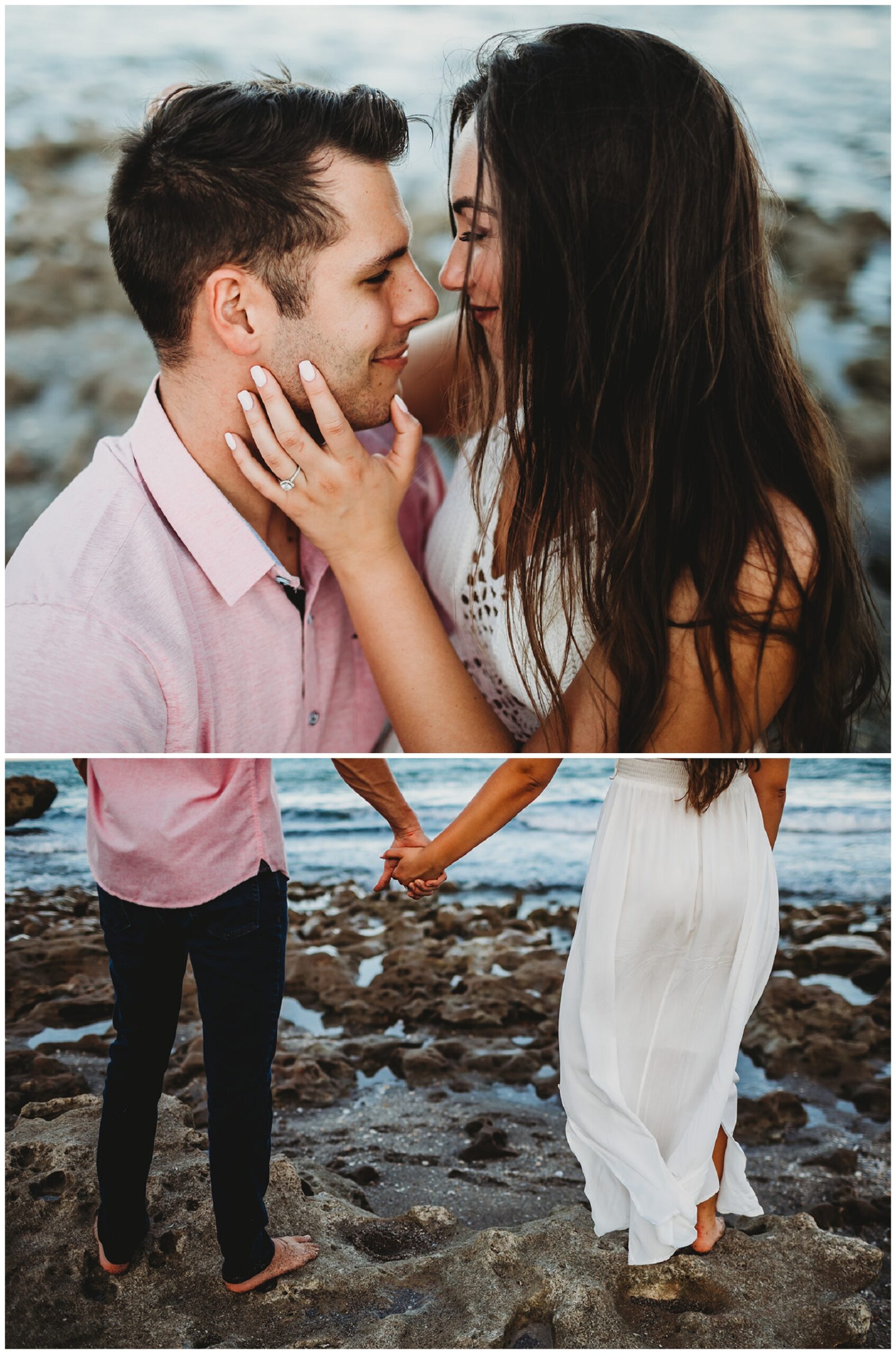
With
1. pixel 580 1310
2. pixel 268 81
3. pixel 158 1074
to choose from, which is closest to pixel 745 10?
pixel 268 81

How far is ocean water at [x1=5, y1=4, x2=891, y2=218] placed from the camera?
3.81 feet

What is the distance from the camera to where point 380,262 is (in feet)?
3.64

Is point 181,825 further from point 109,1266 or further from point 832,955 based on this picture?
point 832,955

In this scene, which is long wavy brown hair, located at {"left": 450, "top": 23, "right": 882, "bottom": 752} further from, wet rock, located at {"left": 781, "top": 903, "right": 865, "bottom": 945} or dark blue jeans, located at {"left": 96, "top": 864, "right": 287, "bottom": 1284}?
wet rock, located at {"left": 781, "top": 903, "right": 865, "bottom": 945}

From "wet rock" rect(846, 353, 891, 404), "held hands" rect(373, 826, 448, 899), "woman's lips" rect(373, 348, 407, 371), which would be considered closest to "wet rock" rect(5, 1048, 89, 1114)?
"held hands" rect(373, 826, 448, 899)

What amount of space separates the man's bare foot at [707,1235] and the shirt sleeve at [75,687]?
89 cm

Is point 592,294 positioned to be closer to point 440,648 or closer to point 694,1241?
point 440,648

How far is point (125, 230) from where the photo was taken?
44.8 inches

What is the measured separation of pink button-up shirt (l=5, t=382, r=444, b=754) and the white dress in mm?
396

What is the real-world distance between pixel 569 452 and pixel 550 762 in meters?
0.35

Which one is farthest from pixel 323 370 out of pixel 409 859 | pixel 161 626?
pixel 409 859

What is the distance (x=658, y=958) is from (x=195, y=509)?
0.74 m

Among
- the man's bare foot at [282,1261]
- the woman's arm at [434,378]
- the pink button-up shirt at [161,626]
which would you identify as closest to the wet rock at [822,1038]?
the man's bare foot at [282,1261]

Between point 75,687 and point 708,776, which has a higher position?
point 75,687
